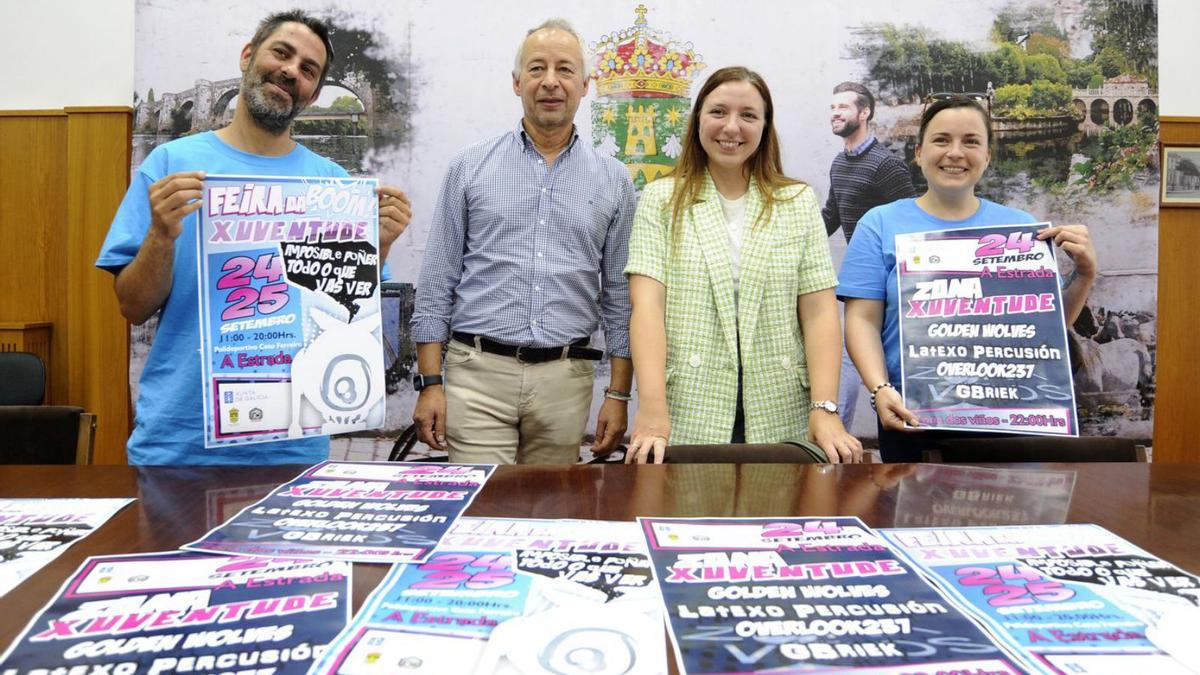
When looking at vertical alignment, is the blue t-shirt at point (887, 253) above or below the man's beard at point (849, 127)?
below

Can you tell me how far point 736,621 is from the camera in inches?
32.2

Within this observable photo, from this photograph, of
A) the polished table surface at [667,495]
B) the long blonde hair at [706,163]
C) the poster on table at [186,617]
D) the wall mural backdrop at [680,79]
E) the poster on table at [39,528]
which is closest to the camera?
the poster on table at [186,617]

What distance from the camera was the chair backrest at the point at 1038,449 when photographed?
1.93m

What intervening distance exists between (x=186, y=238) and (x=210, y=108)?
219 centimetres

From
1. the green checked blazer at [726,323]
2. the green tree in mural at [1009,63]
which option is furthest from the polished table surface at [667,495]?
the green tree in mural at [1009,63]

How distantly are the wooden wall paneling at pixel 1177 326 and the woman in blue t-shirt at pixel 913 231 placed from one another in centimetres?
260

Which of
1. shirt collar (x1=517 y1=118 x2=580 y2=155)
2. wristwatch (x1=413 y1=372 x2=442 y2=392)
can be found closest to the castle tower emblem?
shirt collar (x1=517 y1=118 x2=580 y2=155)

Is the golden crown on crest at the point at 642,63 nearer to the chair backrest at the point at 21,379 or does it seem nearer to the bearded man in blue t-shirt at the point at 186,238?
the bearded man in blue t-shirt at the point at 186,238

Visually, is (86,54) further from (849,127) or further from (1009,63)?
(1009,63)

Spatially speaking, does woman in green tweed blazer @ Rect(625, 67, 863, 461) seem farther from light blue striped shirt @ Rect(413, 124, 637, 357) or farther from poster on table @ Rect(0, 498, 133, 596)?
poster on table @ Rect(0, 498, 133, 596)

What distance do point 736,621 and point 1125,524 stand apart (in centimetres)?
80

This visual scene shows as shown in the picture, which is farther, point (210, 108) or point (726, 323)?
point (210, 108)

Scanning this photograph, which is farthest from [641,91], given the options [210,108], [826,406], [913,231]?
[826,406]

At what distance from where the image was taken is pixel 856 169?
378 cm
